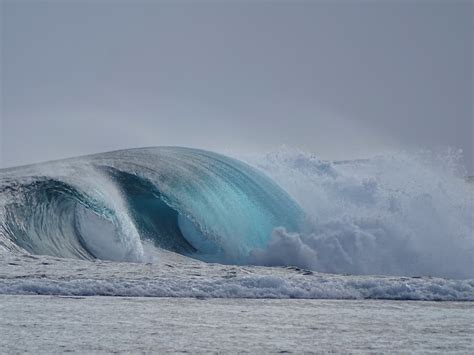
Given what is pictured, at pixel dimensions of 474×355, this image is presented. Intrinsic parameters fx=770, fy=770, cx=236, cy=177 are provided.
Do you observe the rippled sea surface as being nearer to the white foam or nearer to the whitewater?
the whitewater

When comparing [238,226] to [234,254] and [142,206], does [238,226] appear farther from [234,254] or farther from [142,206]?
[142,206]

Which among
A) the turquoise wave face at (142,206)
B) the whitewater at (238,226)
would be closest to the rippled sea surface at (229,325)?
the whitewater at (238,226)

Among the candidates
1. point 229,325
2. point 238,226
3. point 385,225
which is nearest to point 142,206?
point 238,226

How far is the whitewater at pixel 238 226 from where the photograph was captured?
8641 millimetres

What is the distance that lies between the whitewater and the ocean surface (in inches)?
1.3

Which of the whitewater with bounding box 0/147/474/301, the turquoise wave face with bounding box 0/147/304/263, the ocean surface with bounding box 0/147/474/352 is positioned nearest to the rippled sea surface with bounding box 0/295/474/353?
the ocean surface with bounding box 0/147/474/352

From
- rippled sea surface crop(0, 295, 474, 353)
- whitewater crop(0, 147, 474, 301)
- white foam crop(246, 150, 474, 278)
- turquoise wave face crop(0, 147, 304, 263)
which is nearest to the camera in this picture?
rippled sea surface crop(0, 295, 474, 353)

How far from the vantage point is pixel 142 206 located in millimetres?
15617

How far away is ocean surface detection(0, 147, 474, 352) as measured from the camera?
5781 mm

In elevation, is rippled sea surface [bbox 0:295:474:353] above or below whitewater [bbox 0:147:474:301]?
below

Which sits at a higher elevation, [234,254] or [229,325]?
[234,254]

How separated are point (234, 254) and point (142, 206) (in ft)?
6.96

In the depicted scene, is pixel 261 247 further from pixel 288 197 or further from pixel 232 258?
pixel 288 197

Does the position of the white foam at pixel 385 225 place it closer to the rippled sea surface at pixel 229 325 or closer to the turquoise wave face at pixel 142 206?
the turquoise wave face at pixel 142 206
